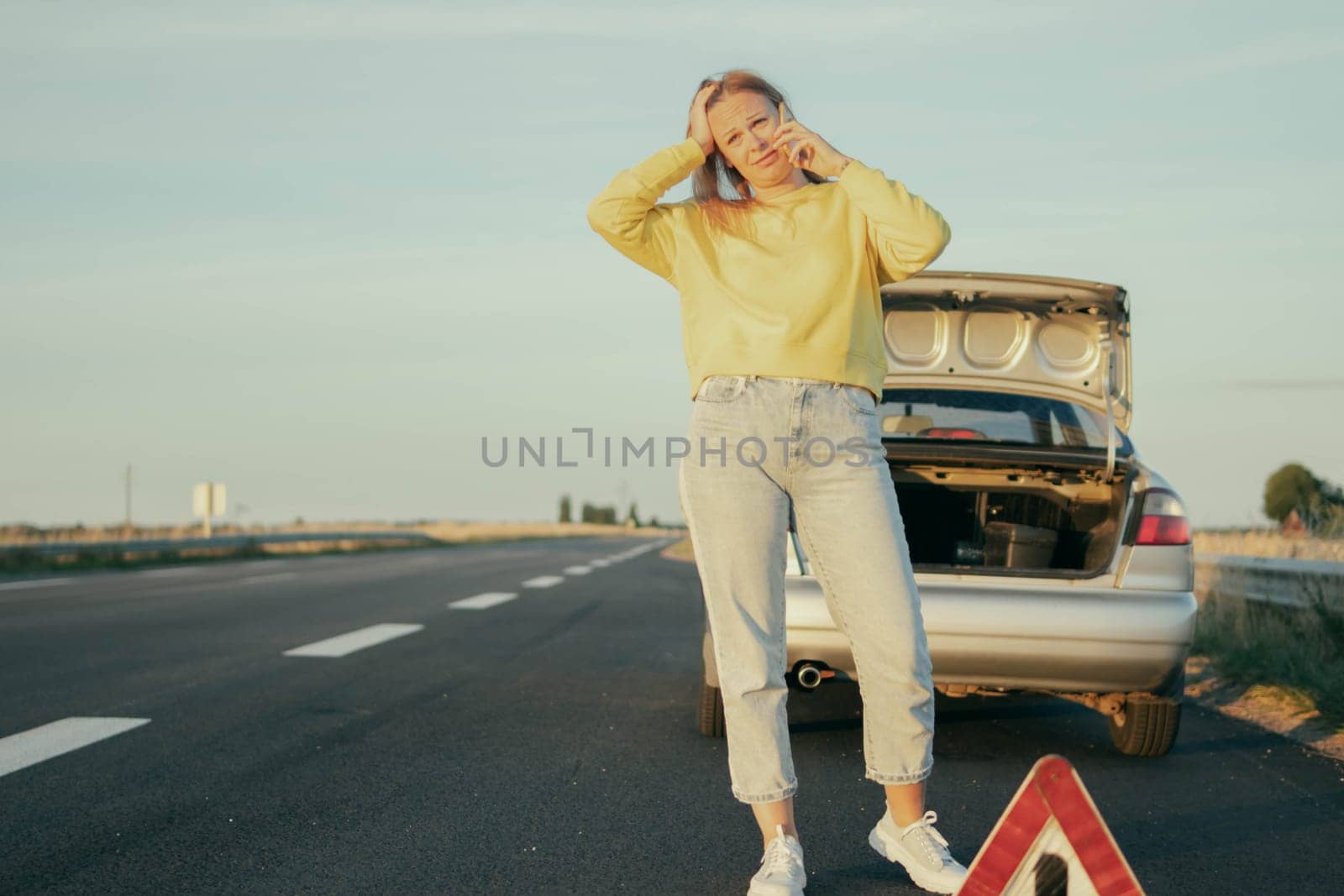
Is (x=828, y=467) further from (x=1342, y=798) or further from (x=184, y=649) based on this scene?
(x=184, y=649)

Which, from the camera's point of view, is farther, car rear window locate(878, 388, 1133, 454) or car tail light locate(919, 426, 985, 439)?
car rear window locate(878, 388, 1133, 454)

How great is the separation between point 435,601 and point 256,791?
8548 mm

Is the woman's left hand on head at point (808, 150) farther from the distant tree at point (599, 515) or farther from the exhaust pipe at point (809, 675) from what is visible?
the distant tree at point (599, 515)

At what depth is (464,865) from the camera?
353 cm

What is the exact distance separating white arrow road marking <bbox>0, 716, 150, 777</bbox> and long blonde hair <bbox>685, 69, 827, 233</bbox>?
3086 millimetres

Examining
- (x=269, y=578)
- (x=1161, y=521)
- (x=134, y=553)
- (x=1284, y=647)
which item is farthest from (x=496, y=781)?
(x=134, y=553)

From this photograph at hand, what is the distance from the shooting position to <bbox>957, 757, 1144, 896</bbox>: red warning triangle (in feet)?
8.30

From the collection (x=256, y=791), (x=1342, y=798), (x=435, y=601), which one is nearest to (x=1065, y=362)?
(x=1342, y=798)

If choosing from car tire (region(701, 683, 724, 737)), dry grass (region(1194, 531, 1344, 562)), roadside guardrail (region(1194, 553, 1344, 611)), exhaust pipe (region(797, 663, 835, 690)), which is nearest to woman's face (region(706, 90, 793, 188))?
exhaust pipe (region(797, 663, 835, 690))

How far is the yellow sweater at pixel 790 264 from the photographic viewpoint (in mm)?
3186

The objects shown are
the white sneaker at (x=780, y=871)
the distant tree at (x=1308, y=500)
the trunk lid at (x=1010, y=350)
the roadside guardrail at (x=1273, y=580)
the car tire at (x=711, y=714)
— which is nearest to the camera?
the white sneaker at (x=780, y=871)

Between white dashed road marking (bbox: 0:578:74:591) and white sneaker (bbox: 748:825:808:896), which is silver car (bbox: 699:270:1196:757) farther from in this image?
white dashed road marking (bbox: 0:578:74:591)

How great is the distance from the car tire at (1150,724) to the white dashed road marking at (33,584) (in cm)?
1260

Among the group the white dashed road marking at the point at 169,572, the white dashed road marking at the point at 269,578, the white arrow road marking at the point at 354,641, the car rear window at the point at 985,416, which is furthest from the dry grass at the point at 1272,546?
the white dashed road marking at the point at 169,572
